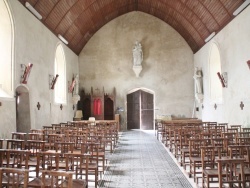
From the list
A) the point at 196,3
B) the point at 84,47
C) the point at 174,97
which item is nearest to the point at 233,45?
the point at 196,3

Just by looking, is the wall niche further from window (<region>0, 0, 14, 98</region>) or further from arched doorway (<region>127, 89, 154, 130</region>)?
window (<region>0, 0, 14, 98</region>)

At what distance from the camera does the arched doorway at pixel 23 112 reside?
10.4 meters

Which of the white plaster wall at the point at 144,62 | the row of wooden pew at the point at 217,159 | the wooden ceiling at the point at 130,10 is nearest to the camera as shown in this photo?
the row of wooden pew at the point at 217,159

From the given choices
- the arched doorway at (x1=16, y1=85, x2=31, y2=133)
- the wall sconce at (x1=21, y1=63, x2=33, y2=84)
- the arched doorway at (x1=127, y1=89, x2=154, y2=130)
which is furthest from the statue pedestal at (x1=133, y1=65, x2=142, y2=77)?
the wall sconce at (x1=21, y1=63, x2=33, y2=84)

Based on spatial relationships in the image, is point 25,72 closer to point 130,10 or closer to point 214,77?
point 214,77

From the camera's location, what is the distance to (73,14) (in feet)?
44.7

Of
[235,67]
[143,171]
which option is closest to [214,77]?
[235,67]

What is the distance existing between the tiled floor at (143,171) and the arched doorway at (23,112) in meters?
3.65

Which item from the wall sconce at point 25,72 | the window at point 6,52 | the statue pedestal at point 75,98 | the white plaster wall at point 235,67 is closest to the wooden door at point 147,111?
the statue pedestal at point 75,98

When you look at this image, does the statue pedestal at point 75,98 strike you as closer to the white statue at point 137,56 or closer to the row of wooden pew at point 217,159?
the white statue at point 137,56

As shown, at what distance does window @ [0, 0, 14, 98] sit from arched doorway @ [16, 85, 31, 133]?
1.24 meters

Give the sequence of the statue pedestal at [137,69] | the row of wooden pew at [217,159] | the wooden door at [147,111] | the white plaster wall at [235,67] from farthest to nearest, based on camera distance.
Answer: the wooden door at [147,111], the statue pedestal at [137,69], the white plaster wall at [235,67], the row of wooden pew at [217,159]

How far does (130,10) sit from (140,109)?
678 centimetres

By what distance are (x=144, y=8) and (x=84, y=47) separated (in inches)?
190
